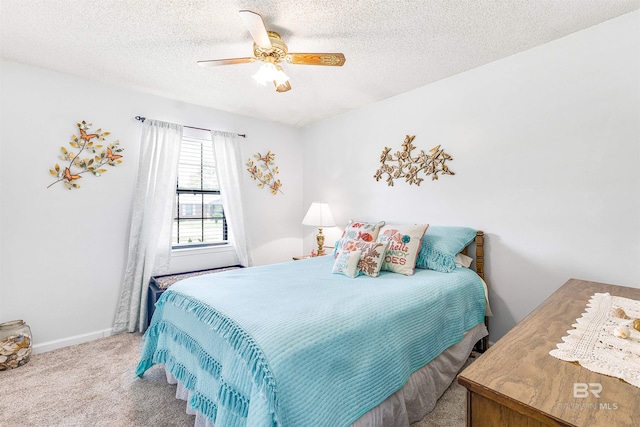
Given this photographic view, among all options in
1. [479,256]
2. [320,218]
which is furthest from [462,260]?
[320,218]

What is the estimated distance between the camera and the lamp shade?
3552 mm

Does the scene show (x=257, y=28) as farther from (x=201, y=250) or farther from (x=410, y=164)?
(x=201, y=250)

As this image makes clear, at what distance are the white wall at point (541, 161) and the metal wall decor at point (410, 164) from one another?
8 centimetres

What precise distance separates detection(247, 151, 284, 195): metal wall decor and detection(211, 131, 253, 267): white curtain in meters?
0.22

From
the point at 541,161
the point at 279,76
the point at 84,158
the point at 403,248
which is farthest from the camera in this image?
the point at 84,158

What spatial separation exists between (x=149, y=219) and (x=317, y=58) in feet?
7.72

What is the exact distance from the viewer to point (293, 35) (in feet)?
6.63

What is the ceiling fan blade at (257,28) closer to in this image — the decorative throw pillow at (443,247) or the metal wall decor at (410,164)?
the metal wall decor at (410,164)

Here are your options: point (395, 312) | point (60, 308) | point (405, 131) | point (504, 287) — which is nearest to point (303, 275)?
point (395, 312)

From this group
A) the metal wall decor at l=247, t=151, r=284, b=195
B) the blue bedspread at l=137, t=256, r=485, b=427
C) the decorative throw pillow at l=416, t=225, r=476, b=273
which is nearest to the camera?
the blue bedspread at l=137, t=256, r=485, b=427

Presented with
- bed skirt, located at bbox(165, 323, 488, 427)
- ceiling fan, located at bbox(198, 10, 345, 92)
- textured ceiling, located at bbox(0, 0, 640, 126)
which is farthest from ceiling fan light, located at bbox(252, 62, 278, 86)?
bed skirt, located at bbox(165, 323, 488, 427)

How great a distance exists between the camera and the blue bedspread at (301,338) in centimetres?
113

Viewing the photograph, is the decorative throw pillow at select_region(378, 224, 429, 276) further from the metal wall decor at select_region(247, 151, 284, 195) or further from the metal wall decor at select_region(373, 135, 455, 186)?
the metal wall decor at select_region(247, 151, 284, 195)

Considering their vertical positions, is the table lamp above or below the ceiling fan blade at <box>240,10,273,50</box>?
below
